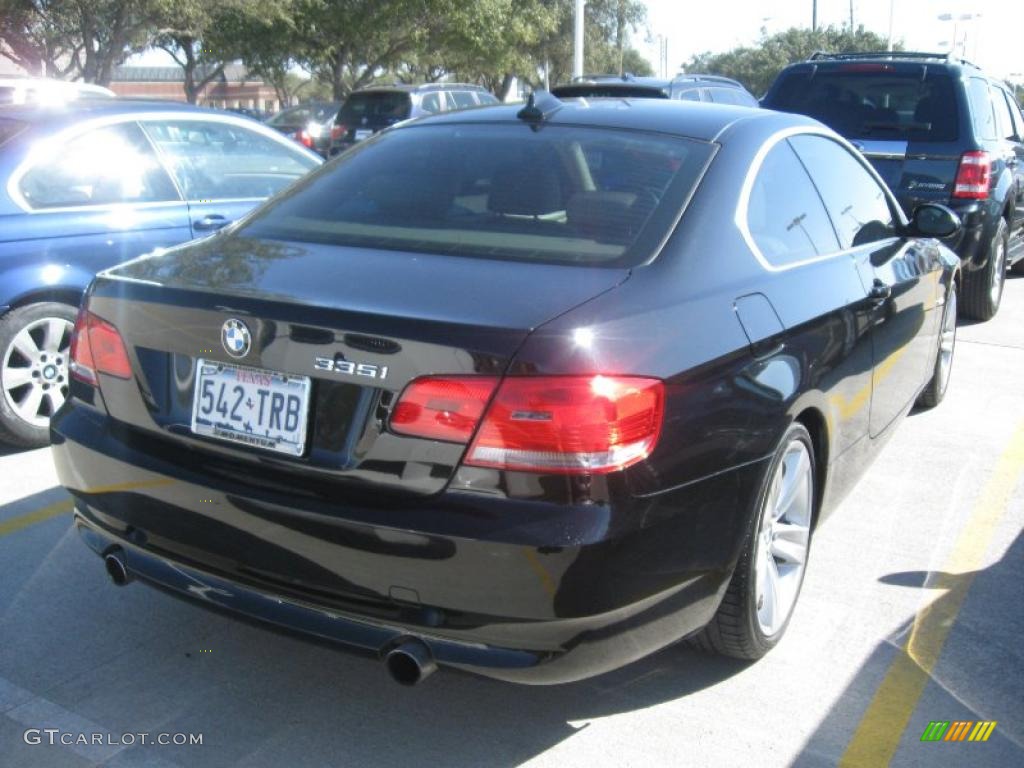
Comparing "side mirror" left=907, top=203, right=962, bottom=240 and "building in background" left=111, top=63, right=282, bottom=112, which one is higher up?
"side mirror" left=907, top=203, right=962, bottom=240

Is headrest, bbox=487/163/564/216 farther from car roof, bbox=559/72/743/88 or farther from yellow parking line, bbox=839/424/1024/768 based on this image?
car roof, bbox=559/72/743/88

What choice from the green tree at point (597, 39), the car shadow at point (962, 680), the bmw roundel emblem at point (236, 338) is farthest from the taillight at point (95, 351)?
the green tree at point (597, 39)

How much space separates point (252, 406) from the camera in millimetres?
2740

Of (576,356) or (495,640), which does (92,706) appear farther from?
(576,356)

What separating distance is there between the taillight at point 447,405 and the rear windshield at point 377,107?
1698 cm

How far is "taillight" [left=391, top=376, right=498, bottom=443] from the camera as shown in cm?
251

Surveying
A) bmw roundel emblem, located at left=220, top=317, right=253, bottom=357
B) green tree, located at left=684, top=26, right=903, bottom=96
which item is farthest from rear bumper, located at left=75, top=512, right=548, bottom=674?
green tree, located at left=684, top=26, right=903, bottom=96

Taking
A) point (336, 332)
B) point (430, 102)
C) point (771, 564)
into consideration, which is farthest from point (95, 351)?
point (430, 102)

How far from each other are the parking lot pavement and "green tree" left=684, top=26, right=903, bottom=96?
5120 centimetres

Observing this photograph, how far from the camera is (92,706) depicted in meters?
3.13

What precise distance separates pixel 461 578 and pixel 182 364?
3.04 feet

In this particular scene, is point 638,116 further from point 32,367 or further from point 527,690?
point 32,367

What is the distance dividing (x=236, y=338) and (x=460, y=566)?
30.8 inches

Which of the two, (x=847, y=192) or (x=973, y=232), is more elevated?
(x=847, y=192)
